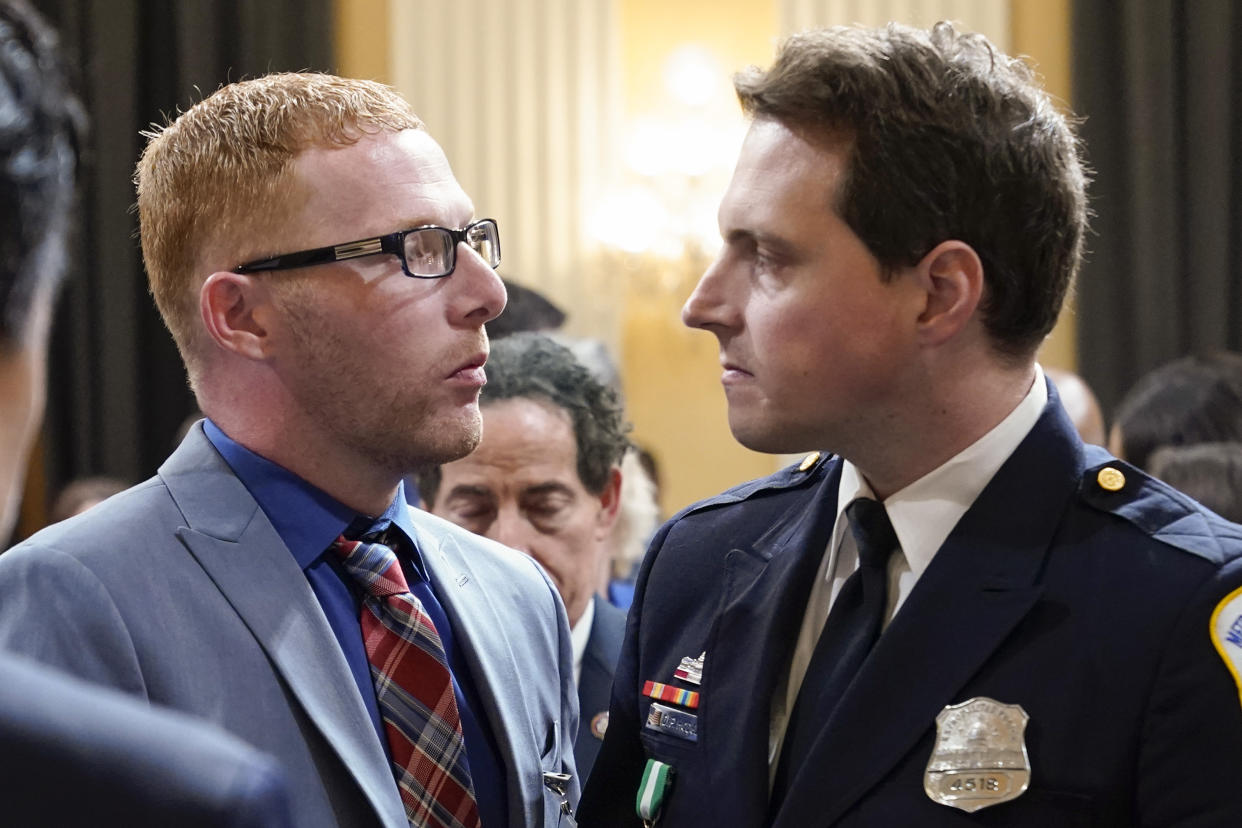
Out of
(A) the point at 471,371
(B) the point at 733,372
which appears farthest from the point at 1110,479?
(A) the point at 471,371

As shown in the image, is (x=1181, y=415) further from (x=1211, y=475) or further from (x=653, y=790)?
(x=653, y=790)

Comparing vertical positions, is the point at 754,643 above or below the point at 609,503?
above

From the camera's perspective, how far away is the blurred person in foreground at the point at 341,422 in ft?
5.24

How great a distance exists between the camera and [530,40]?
240 inches

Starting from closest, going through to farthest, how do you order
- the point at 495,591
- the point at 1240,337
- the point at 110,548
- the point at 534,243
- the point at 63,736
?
the point at 63,736
the point at 110,548
the point at 495,591
the point at 1240,337
the point at 534,243

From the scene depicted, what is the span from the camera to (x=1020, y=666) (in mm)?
1396

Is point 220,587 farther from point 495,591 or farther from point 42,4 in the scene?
point 42,4

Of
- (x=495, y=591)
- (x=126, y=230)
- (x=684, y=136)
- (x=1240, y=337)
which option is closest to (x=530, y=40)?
(x=684, y=136)

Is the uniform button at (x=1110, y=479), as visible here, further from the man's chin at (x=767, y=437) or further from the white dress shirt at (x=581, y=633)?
the white dress shirt at (x=581, y=633)

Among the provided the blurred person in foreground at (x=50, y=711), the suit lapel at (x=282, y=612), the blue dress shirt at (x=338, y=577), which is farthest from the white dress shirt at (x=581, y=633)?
the blurred person in foreground at (x=50, y=711)

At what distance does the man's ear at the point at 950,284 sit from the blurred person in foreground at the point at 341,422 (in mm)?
546

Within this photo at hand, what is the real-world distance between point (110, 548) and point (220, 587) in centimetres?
12

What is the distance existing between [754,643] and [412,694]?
0.39m

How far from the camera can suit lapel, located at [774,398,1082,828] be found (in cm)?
141
